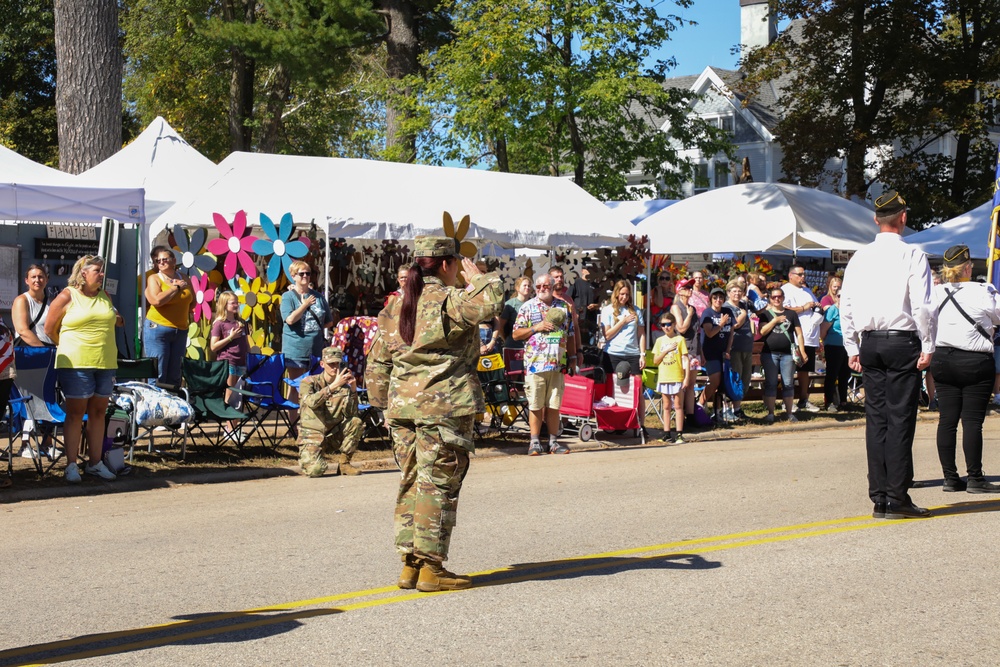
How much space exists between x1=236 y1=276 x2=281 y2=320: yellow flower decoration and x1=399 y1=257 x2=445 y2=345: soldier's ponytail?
417 inches

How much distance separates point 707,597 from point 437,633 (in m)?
1.56

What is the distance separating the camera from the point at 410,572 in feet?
22.2

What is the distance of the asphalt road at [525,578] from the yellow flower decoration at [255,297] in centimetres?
608

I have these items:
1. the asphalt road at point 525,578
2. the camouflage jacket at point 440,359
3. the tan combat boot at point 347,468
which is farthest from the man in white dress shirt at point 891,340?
the tan combat boot at point 347,468

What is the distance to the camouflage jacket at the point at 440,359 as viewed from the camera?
645cm

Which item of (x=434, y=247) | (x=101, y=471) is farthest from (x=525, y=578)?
(x=101, y=471)

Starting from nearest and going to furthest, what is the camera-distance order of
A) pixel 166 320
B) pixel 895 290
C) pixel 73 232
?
pixel 895 290 < pixel 166 320 < pixel 73 232

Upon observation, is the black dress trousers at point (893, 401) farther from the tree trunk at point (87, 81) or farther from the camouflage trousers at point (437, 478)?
the tree trunk at point (87, 81)

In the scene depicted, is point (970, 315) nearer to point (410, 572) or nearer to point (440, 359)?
point (440, 359)

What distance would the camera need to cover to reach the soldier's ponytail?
6605 millimetres

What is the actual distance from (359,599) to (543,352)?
7.19 m

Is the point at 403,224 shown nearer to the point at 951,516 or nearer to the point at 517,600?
the point at 951,516

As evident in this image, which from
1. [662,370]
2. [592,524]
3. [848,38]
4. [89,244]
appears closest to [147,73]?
[848,38]

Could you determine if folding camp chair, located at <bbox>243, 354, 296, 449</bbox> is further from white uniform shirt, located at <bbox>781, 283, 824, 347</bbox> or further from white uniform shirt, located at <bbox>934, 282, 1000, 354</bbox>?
white uniform shirt, located at <bbox>781, 283, 824, 347</bbox>
